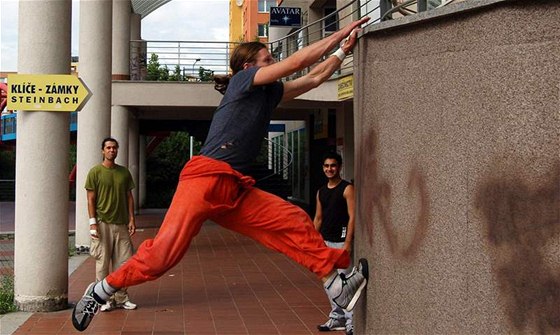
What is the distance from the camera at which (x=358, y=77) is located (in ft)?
17.3

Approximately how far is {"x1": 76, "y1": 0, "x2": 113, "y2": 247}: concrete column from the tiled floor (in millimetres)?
1952

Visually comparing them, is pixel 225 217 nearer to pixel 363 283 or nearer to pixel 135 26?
pixel 363 283

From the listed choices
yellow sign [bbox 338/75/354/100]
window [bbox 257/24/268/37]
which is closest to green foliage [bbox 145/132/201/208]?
yellow sign [bbox 338/75/354/100]

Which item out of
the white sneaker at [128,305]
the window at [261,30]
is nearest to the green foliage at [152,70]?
the white sneaker at [128,305]

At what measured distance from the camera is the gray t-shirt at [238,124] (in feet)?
16.9

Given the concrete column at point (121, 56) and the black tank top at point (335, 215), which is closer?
the black tank top at point (335, 215)

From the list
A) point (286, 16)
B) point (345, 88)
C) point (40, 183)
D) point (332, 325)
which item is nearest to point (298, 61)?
point (332, 325)

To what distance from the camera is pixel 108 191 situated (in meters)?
9.28

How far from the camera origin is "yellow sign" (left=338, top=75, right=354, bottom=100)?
14.1 m

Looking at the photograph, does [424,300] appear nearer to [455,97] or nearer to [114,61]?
[455,97]

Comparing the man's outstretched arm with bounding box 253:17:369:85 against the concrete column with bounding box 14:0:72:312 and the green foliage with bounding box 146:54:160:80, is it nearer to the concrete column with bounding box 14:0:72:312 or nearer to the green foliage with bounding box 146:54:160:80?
the concrete column with bounding box 14:0:72:312

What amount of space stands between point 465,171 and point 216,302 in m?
6.25

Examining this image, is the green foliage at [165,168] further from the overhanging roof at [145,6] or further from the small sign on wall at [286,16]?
the small sign on wall at [286,16]

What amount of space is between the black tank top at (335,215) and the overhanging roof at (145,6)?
23488 millimetres
